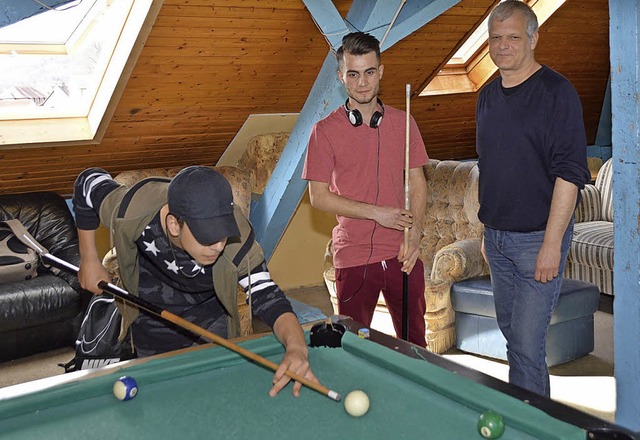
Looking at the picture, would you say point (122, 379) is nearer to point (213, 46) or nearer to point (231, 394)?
point (231, 394)

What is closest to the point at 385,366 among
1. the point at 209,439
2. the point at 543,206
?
the point at 209,439

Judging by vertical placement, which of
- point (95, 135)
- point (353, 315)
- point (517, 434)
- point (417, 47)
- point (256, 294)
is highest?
point (417, 47)

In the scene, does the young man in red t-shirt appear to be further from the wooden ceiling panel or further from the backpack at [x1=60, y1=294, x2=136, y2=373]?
the wooden ceiling panel

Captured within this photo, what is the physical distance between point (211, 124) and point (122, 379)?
332 cm

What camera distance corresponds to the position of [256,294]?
214 centimetres

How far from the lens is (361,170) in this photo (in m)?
2.82

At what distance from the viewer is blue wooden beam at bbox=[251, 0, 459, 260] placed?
3.73 metres

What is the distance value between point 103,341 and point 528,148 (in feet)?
4.98

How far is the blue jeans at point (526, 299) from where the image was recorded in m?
2.46

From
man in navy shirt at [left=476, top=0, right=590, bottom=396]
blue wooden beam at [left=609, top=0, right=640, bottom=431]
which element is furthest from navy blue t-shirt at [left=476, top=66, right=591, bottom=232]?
blue wooden beam at [left=609, top=0, right=640, bottom=431]

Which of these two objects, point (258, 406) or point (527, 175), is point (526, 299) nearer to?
point (527, 175)

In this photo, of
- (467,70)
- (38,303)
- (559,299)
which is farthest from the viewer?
(467,70)

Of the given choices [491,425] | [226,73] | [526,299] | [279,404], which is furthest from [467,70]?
[491,425]

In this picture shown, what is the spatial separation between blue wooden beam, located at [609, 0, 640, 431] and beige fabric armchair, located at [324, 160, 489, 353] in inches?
59.6
